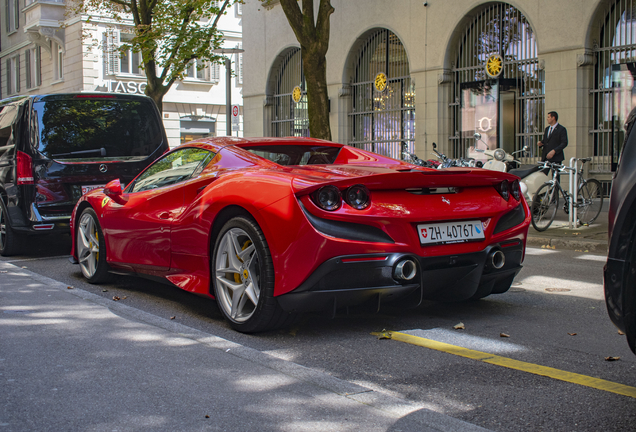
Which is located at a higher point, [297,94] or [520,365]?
[297,94]

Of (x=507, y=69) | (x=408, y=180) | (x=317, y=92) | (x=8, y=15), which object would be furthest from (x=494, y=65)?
(x=8, y=15)

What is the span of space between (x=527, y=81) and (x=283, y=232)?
45.8 ft

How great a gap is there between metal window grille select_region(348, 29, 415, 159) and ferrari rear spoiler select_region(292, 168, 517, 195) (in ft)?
50.0

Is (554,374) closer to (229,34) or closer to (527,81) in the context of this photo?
(527,81)

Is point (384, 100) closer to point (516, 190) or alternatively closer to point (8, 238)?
point (8, 238)

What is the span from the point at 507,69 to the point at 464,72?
1384mm

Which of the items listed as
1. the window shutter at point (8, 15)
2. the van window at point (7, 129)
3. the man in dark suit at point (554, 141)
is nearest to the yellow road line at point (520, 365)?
the van window at point (7, 129)

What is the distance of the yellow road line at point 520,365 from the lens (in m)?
3.40

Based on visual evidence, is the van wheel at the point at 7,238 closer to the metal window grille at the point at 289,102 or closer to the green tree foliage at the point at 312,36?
the green tree foliage at the point at 312,36

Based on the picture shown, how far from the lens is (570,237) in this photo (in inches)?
388

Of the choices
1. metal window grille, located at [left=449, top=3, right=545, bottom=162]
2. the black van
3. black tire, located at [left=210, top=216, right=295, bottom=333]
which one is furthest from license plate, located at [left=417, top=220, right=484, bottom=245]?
metal window grille, located at [left=449, top=3, right=545, bottom=162]

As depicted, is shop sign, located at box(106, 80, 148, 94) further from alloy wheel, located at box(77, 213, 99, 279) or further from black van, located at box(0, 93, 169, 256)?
alloy wheel, located at box(77, 213, 99, 279)

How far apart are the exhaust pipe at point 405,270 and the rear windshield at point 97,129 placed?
5.65 metres

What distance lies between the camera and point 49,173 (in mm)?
8578
